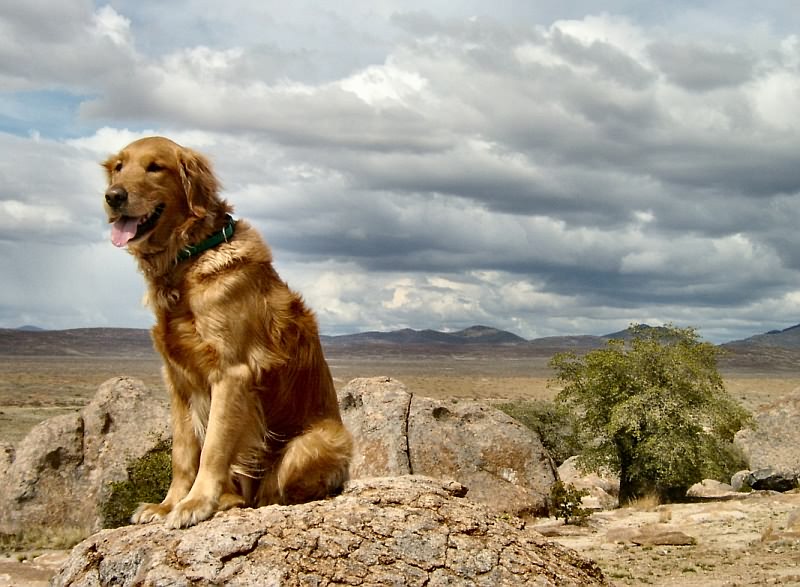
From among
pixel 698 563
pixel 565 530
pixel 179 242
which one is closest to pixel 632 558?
pixel 698 563

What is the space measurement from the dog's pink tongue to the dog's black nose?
11 centimetres

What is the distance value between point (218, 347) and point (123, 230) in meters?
0.90

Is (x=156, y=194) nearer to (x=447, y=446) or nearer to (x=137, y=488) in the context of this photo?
(x=137, y=488)

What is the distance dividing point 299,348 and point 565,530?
14268 millimetres

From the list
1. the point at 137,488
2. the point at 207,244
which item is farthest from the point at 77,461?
the point at 207,244

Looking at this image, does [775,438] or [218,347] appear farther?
[775,438]

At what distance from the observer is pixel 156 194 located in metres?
5.61

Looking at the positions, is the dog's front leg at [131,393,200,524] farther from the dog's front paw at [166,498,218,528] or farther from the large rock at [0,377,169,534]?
the large rock at [0,377,169,534]

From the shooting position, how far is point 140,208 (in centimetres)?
553

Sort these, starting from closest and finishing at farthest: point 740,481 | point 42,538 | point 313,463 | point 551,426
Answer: point 313,463 < point 42,538 < point 740,481 < point 551,426

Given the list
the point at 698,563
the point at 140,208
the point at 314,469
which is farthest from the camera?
the point at 698,563

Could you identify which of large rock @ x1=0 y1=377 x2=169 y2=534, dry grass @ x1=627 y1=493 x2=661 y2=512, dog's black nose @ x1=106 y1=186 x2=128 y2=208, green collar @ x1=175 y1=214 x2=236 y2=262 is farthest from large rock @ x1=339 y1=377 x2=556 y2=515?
dog's black nose @ x1=106 y1=186 x2=128 y2=208

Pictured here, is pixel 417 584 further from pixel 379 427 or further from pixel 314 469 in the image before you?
pixel 379 427

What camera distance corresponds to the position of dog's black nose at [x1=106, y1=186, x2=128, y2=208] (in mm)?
5461
